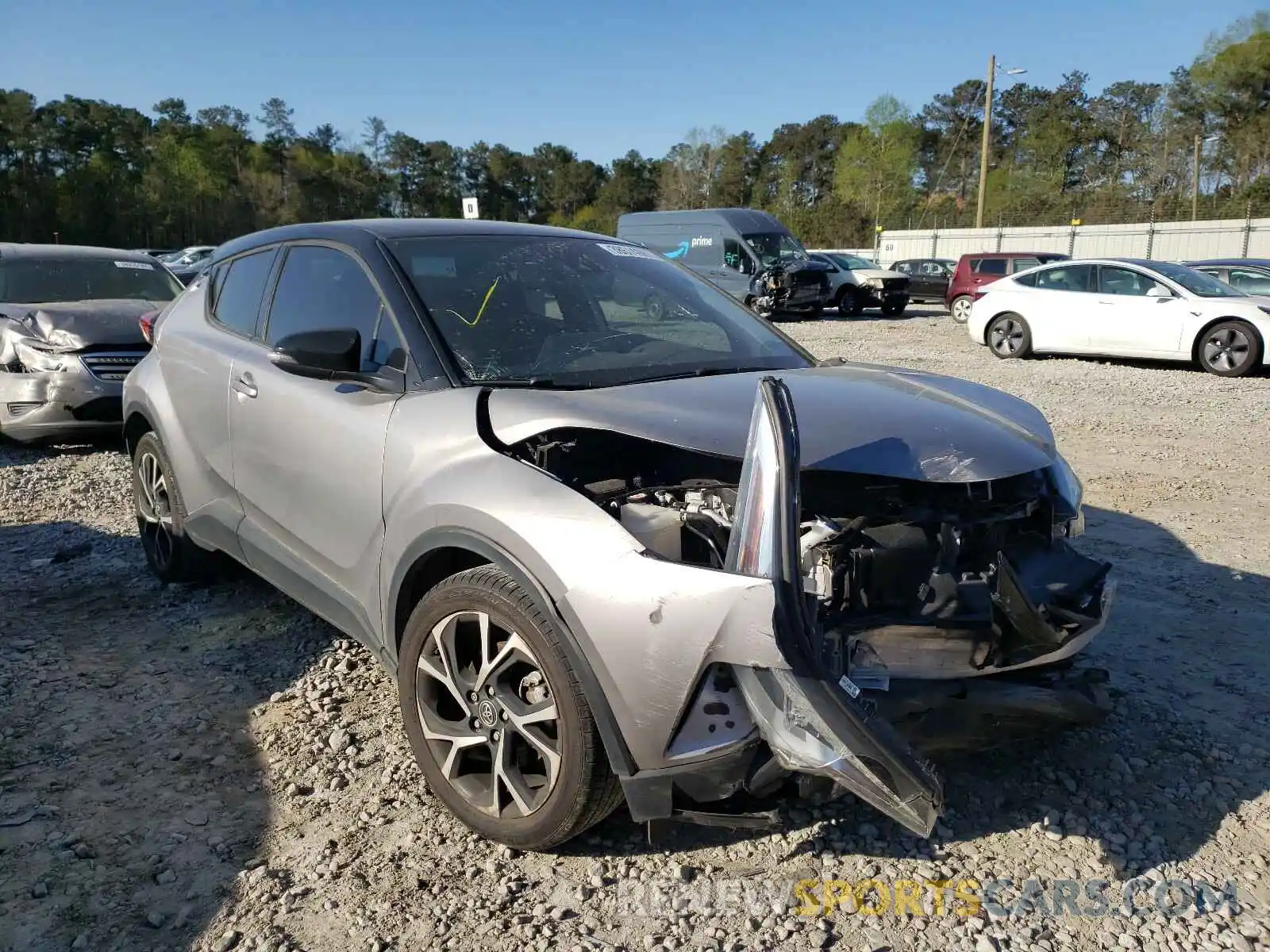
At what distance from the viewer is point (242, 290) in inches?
160

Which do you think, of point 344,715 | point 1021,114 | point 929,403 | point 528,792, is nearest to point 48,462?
point 344,715

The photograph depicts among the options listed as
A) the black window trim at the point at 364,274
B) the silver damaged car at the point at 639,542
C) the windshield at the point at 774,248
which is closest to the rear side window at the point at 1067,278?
the windshield at the point at 774,248

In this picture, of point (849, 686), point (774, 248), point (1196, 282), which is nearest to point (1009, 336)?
point (1196, 282)

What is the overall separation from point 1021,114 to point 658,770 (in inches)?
3557

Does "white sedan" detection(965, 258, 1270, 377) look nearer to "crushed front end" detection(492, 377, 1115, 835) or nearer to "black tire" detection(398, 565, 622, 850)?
"crushed front end" detection(492, 377, 1115, 835)

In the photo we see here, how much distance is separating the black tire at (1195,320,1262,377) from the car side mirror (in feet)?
41.2

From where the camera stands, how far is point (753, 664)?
204 centimetres

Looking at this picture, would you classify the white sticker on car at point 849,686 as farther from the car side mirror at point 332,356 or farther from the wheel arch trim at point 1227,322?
the wheel arch trim at point 1227,322

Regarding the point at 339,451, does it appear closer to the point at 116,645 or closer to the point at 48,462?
the point at 116,645

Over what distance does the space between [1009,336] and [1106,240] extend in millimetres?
31636

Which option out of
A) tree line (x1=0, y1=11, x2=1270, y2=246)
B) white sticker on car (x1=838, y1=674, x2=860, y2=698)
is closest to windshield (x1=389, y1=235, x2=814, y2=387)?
white sticker on car (x1=838, y1=674, x2=860, y2=698)

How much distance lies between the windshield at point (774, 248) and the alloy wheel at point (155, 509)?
18.9m

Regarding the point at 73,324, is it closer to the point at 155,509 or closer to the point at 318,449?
the point at 155,509

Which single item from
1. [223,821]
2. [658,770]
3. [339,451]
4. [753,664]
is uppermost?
[339,451]
